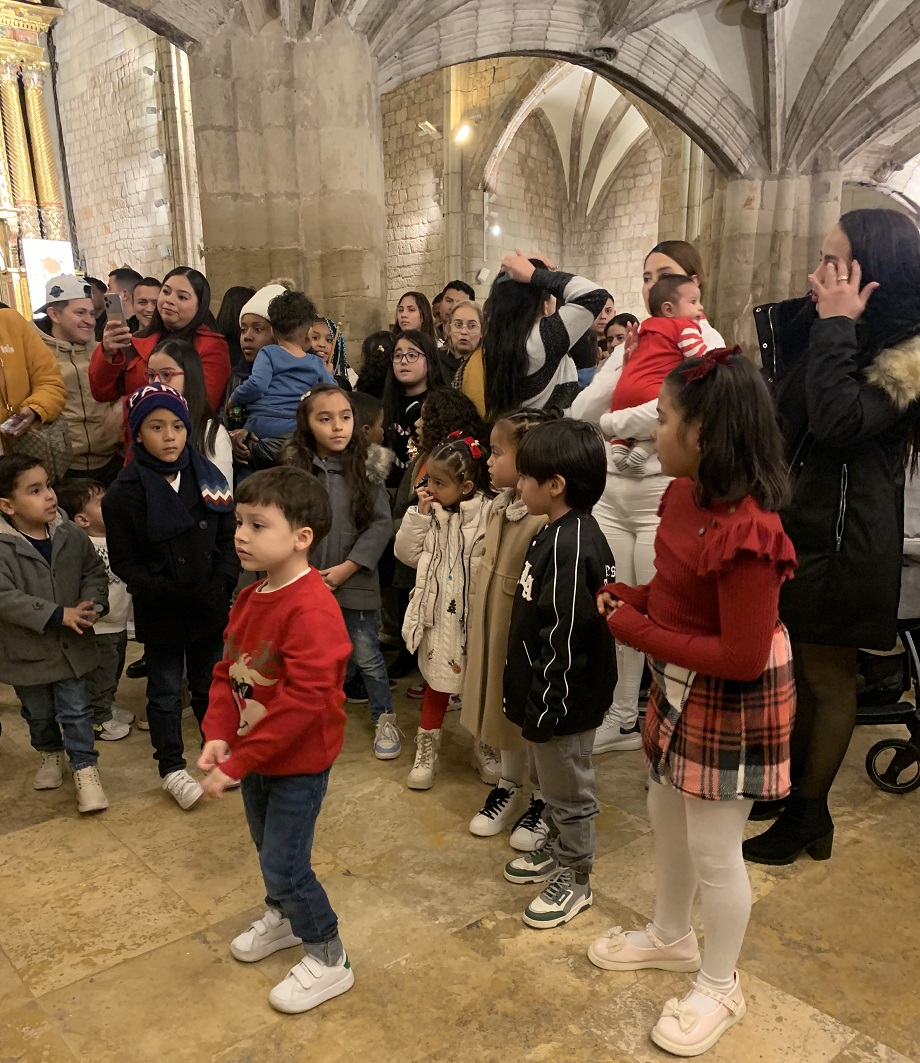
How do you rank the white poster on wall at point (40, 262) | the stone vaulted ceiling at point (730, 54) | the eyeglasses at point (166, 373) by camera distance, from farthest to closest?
the white poster on wall at point (40, 262), the stone vaulted ceiling at point (730, 54), the eyeglasses at point (166, 373)

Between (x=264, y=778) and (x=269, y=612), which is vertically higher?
(x=269, y=612)

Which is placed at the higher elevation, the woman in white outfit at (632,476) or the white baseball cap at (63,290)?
the white baseball cap at (63,290)

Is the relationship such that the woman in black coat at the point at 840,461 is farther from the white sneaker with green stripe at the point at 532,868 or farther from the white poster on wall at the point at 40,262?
the white poster on wall at the point at 40,262

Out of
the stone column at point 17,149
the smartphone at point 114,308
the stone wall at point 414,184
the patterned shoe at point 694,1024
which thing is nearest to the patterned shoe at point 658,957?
the patterned shoe at point 694,1024

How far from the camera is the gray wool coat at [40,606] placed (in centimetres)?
270

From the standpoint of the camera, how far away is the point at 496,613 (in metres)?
2.51

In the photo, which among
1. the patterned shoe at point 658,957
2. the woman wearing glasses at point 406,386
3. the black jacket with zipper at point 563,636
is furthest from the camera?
the woman wearing glasses at point 406,386

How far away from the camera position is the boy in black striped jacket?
2.05 metres

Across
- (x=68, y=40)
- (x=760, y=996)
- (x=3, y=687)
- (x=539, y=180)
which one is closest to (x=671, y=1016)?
(x=760, y=996)

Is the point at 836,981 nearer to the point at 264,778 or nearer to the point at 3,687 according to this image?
the point at 264,778

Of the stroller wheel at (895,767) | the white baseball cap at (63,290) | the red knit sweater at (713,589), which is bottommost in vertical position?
the stroller wheel at (895,767)

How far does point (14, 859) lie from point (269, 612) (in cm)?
143

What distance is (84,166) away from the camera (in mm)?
14352

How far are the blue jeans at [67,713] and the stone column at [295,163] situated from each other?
114 inches
